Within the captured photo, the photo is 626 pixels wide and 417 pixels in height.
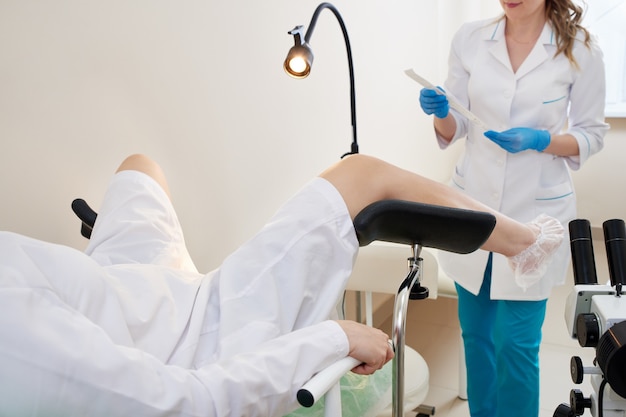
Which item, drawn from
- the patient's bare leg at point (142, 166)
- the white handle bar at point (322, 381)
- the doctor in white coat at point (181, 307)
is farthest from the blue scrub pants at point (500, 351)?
the patient's bare leg at point (142, 166)

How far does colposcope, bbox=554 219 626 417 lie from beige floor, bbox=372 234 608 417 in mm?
1336

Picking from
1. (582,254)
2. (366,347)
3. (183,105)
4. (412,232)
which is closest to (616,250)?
(582,254)

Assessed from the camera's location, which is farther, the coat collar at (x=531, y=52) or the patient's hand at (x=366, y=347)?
the coat collar at (x=531, y=52)

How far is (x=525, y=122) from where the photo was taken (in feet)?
6.54

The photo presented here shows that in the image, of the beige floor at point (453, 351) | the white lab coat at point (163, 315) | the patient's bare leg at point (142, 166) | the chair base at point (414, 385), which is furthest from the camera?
the beige floor at point (453, 351)

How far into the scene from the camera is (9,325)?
35.2 inches

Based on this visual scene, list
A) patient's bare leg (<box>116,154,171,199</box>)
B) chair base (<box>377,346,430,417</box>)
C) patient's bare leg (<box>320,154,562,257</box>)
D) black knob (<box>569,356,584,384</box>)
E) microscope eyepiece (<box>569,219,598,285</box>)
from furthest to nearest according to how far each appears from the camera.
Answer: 1. chair base (<box>377,346,430,417</box>)
2. patient's bare leg (<box>116,154,171,199</box>)
3. patient's bare leg (<box>320,154,562,257</box>)
4. microscope eyepiece (<box>569,219,598,285</box>)
5. black knob (<box>569,356,584,384</box>)

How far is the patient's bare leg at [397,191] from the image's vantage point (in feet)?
4.75

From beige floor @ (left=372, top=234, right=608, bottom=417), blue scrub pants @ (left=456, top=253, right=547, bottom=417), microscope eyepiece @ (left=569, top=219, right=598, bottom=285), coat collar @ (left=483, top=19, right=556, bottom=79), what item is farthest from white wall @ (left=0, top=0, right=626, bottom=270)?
microscope eyepiece @ (left=569, top=219, right=598, bottom=285)

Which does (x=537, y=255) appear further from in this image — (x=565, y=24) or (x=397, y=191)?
(x=565, y=24)

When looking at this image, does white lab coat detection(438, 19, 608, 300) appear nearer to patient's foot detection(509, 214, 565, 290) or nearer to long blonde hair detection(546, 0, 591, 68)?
long blonde hair detection(546, 0, 591, 68)

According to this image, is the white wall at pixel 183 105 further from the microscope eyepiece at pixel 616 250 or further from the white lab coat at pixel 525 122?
the microscope eyepiece at pixel 616 250

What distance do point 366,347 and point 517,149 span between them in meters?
1.00

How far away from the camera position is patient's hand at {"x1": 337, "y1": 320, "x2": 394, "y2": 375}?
45.0 inches
